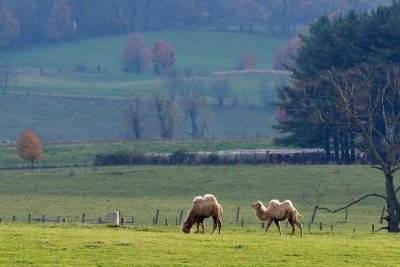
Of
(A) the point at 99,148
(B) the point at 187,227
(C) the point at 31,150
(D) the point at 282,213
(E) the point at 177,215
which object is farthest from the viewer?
(A) the point at 99,148

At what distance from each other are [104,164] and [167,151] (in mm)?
8148

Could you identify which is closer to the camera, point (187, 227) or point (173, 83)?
point (187, 227)

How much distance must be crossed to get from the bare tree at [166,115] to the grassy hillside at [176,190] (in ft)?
165

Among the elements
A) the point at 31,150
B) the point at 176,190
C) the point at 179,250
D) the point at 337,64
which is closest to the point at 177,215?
the point at 176,190

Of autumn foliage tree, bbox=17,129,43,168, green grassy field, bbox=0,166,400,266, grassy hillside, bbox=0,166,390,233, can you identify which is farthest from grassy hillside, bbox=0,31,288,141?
green grassy field, bbox=0,166,400,266

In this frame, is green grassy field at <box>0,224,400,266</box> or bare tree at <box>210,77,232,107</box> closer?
green grassy field at <box>0,224,400,266</box>

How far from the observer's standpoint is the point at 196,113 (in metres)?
159

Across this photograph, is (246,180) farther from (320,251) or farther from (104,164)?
(320,251)

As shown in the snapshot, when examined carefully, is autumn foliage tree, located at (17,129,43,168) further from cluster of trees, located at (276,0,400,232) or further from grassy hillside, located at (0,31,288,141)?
grassy hillside, located at (0,31,288,141)

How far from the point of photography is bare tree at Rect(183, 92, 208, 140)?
15775 centimetres

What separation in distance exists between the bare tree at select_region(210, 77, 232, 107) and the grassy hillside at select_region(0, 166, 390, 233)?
8265 centimetres

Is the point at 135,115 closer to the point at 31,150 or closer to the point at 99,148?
the point at 99,148

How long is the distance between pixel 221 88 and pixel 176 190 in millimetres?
96594

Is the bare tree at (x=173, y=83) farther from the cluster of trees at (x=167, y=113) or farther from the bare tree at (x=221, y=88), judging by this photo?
Result: the bare tree at (x=221, y=88)
